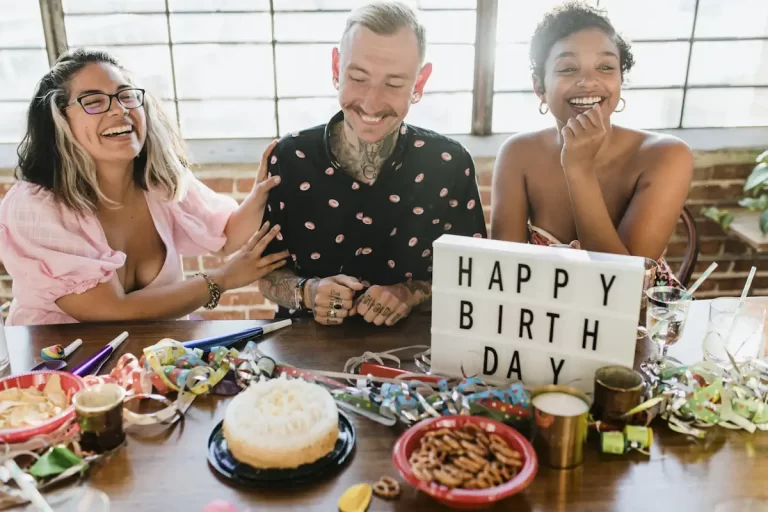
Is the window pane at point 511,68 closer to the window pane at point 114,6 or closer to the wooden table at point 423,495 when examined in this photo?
the window pane at point 114,6

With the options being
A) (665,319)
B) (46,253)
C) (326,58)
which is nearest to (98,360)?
(46,253)

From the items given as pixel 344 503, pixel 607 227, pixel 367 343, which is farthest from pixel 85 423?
pixel 607 227

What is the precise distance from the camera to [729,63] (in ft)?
10.1

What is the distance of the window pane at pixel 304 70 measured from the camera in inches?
114

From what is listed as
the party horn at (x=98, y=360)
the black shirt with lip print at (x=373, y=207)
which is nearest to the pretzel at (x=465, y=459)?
the party horn at (x=98, y=360)

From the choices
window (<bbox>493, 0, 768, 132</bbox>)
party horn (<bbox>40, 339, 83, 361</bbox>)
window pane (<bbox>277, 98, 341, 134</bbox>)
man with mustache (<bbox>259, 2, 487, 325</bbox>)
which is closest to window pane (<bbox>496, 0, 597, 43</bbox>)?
window (<bbox>493, 0, 768, 132</bbox>)

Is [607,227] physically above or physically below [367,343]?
above

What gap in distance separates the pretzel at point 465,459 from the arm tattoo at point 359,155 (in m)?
0.90

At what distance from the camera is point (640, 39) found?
2969 mm

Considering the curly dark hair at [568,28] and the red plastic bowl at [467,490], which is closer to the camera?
the red plastic bowl at [467,490]

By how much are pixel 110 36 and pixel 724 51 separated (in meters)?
2.70

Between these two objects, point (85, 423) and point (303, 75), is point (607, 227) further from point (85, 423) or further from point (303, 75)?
point (303, 75)

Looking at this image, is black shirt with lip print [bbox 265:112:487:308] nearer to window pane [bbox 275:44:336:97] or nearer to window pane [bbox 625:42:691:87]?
window pane [bbox 275:44:336:97]

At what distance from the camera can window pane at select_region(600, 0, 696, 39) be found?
9.58 feet
